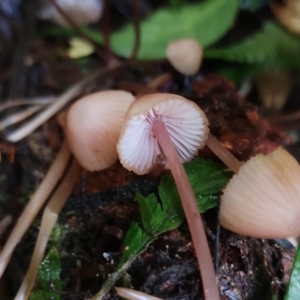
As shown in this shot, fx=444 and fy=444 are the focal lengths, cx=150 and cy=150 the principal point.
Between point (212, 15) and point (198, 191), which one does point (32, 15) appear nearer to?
point (212, 15)

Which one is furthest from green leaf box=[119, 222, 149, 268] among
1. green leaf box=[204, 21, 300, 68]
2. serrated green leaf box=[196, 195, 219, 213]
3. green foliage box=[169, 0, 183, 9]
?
green foliage box=[169, 0, 183, 9]

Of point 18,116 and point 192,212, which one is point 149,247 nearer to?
point 192,212

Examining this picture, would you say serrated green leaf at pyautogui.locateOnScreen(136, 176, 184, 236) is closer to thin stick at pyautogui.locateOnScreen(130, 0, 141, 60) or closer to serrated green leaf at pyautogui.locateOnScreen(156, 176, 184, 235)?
serrated green leaf at pyautogui.locateOnScreen(156, 176, 184, 235)

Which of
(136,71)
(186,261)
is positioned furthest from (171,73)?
(186,261)

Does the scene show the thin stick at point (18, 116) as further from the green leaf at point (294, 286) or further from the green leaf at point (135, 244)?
the green leaf at point (294, 286)

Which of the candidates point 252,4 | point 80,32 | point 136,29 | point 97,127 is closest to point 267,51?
point 252,4
